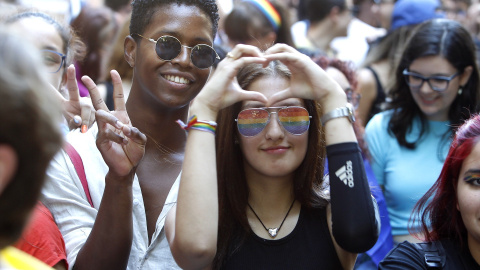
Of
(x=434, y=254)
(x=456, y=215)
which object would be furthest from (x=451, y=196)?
(x=434, y=254)

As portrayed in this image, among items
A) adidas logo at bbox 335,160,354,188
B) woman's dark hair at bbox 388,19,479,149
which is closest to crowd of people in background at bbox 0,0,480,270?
adidas logo at bbox 335,160,354,188

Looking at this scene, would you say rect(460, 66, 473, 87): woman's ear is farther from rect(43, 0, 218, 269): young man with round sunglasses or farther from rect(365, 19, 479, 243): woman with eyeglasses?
rect(43, 0, 218, 269): young man with round sunglasses

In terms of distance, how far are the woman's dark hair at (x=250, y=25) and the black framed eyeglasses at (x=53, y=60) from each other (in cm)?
226

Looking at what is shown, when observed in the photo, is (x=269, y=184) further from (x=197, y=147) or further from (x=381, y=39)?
(x=381, y=39)

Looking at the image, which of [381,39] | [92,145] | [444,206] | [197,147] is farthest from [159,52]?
[381,39]

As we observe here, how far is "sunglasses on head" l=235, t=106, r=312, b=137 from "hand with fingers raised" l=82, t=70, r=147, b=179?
41cm

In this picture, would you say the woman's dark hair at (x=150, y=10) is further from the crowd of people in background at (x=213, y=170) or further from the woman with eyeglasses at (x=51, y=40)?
the woman with eyeglasses at (x=51, y=40)

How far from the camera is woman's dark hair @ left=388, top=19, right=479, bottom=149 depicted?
3.91 meters

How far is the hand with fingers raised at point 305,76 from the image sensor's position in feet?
7.52

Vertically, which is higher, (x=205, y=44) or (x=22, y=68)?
(x=22, y=68)

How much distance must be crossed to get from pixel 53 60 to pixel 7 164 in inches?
87.5

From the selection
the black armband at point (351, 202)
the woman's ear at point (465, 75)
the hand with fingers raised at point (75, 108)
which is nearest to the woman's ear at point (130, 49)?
the hand with fingers raised at point (75, 108)

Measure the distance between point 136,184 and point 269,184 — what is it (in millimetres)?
584

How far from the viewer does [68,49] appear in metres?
3.40
